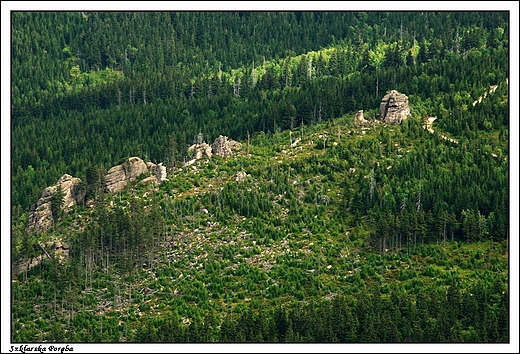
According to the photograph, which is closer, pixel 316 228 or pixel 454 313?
pixel 454 313

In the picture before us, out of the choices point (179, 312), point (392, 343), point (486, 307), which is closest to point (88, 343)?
point (179, 312)

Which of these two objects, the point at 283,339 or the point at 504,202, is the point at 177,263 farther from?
the point at 504,202

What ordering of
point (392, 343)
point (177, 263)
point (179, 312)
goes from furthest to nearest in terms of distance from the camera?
point (177, 263), point (179, 312), point (392, 343)

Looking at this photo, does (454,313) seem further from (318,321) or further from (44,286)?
(44,286)

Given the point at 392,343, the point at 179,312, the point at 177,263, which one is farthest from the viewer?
the point at 177,263

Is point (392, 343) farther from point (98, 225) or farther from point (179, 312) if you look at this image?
point (98, 225)

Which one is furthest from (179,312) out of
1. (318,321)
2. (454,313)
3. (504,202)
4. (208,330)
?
(504,202)

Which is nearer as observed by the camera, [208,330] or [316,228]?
[208,330]
